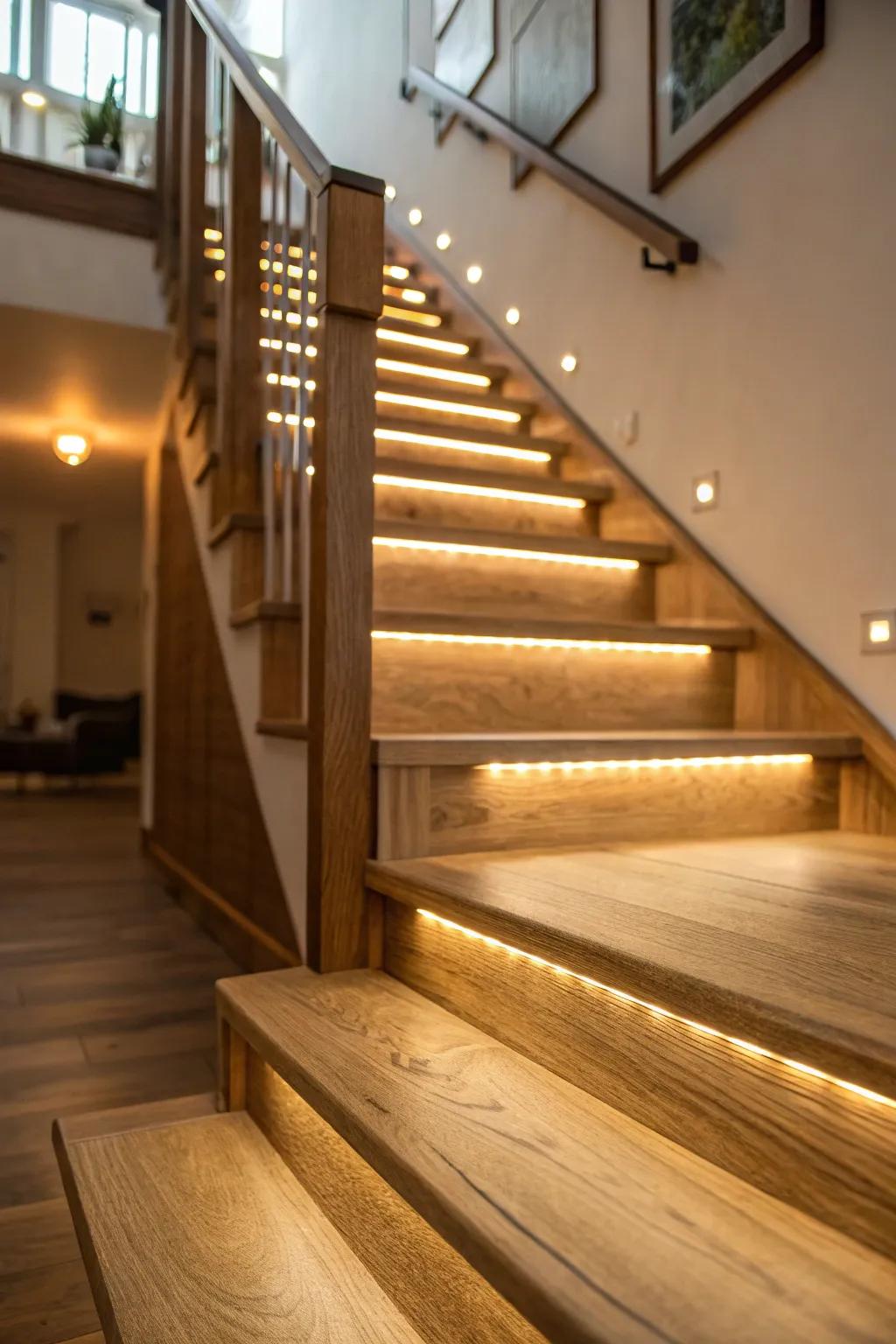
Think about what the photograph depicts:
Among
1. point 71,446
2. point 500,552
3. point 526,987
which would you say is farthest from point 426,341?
point 526,987

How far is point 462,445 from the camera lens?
290cm

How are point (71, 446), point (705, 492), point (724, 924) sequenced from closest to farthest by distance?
1. point (724, 924)
2. point (705, 492)
3. point (71, 446)

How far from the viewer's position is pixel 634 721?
2143mm

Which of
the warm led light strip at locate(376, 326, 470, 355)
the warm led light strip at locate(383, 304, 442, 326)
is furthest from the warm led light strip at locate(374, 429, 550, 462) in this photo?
the warm led light strip at locate(383, 304, 442, 326)

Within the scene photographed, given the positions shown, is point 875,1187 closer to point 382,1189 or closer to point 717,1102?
point 717,1102

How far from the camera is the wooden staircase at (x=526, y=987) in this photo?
2.49 ft

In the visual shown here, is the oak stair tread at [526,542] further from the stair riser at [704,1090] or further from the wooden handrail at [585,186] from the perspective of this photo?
the stair riser at [704,1090]

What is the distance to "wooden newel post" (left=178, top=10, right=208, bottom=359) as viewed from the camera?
2.88 metres

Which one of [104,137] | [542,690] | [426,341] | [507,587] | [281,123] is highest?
[104,137]

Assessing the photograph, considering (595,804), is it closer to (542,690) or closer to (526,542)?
(542,690)

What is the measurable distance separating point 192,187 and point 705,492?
1871mm

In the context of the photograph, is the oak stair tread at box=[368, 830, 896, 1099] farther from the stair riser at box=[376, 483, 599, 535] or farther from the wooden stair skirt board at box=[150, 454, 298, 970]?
the stair riser at box=[376, 483, 599, 535]

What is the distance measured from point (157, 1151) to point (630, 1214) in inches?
26.7

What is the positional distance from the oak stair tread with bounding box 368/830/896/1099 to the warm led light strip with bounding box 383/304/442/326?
2796 millimetres
